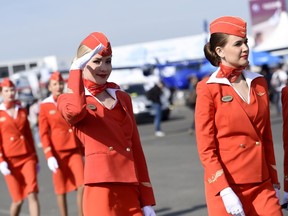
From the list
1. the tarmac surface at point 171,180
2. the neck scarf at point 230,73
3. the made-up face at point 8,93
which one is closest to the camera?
the neck scarf at point 230,73

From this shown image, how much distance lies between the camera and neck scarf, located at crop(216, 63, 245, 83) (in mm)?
4930

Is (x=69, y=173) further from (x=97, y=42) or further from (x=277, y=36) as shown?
(x=277, y=36)

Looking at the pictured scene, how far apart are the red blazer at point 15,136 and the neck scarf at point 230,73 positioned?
14.6ft

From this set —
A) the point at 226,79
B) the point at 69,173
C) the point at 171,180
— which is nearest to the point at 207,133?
the point at 226,79

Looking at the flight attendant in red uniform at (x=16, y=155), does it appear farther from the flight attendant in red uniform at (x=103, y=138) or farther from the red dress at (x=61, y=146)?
the flight attendant in red uniform at (x=103, y=138)

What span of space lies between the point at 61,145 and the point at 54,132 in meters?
0.18

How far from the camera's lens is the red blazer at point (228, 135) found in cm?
479

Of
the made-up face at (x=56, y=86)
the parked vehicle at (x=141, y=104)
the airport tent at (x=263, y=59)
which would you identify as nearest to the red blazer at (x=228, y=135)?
the made-up face at (x=56, y=86)

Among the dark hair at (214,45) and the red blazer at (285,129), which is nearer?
the dark hair at (214,45)

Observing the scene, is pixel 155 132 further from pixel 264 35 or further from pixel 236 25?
pixel 236 25

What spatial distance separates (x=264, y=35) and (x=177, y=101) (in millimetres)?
13024

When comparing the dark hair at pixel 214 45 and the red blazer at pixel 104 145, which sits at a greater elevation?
the dark hair at pixel 214 45

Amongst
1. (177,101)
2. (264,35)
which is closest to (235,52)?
(264,35)

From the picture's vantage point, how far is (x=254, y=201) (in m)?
4.77
